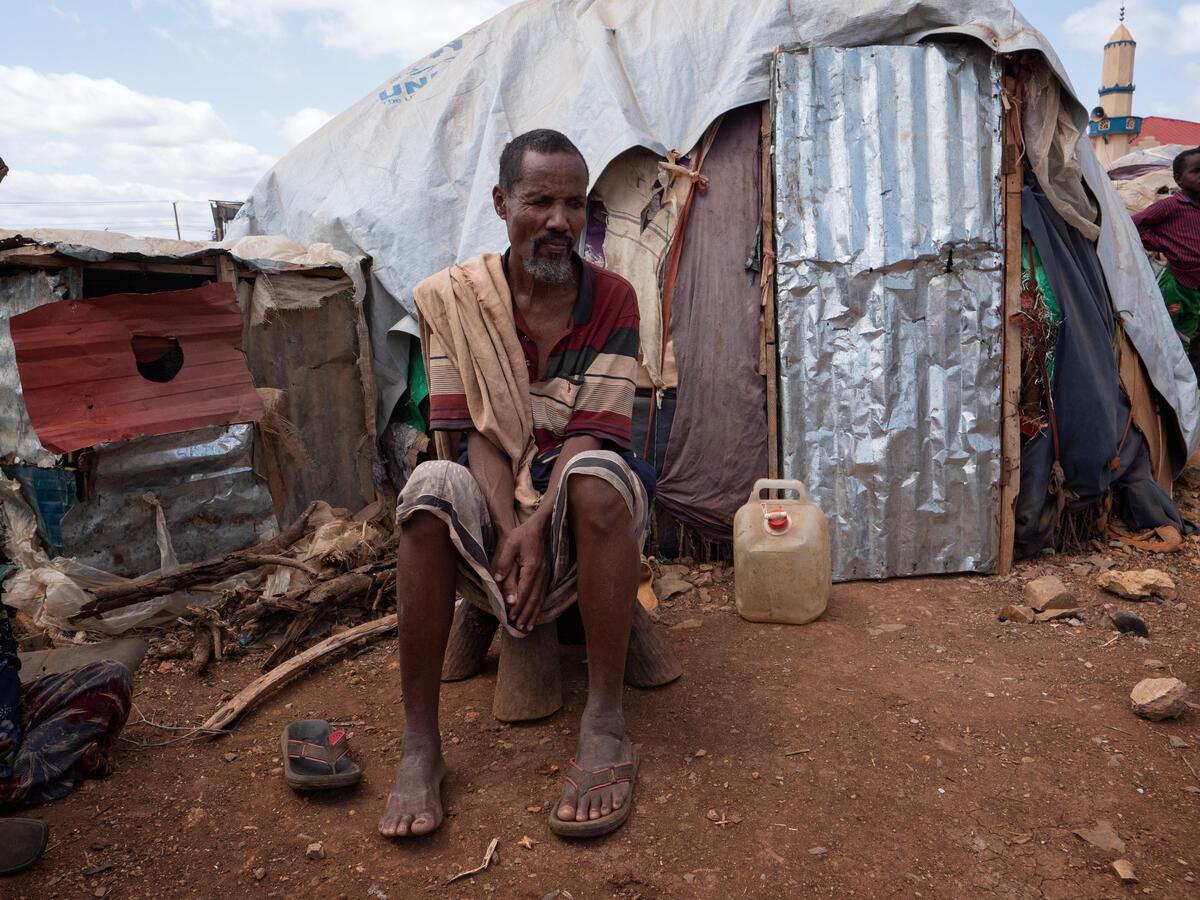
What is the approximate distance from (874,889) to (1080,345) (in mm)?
3039

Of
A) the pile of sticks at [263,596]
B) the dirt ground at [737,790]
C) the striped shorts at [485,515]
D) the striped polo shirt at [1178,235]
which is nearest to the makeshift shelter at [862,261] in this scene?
the striped polo shirt at [1178,235]

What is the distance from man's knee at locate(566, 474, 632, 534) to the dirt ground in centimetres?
64

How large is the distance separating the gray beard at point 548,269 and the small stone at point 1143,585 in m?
2.71

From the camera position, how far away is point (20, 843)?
5.70 ft

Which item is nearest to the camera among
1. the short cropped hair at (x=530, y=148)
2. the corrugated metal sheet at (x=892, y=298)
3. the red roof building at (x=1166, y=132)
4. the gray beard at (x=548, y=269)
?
the short cropped hair at (x=530, y=148)

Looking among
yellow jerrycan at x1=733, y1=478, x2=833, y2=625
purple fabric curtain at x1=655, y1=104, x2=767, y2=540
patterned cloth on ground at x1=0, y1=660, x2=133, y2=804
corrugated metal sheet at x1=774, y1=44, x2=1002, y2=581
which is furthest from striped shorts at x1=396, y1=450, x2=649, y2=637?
corrugated metal sheet at x1=774, y1=44, x2=1002, y2=581

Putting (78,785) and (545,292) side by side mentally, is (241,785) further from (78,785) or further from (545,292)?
(545,292)

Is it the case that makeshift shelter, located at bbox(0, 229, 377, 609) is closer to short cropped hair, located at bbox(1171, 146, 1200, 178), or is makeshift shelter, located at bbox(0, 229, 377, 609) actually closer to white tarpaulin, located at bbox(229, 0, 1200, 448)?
white tarpaulin, located at bbox(229, 0, 1200, 448)

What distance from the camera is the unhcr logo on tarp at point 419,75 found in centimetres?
457

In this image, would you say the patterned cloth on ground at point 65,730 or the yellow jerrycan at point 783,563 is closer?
the patterned cloth on ground at point 65,730

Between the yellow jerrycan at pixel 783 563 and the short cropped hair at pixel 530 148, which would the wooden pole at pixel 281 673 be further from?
the short cropped hair at pixel 530 148

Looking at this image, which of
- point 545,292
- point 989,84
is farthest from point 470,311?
point 989,84

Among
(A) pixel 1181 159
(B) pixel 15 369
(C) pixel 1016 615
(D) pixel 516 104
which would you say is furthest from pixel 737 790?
(A) pixel 1181 159

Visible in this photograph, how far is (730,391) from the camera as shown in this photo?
379 cm
